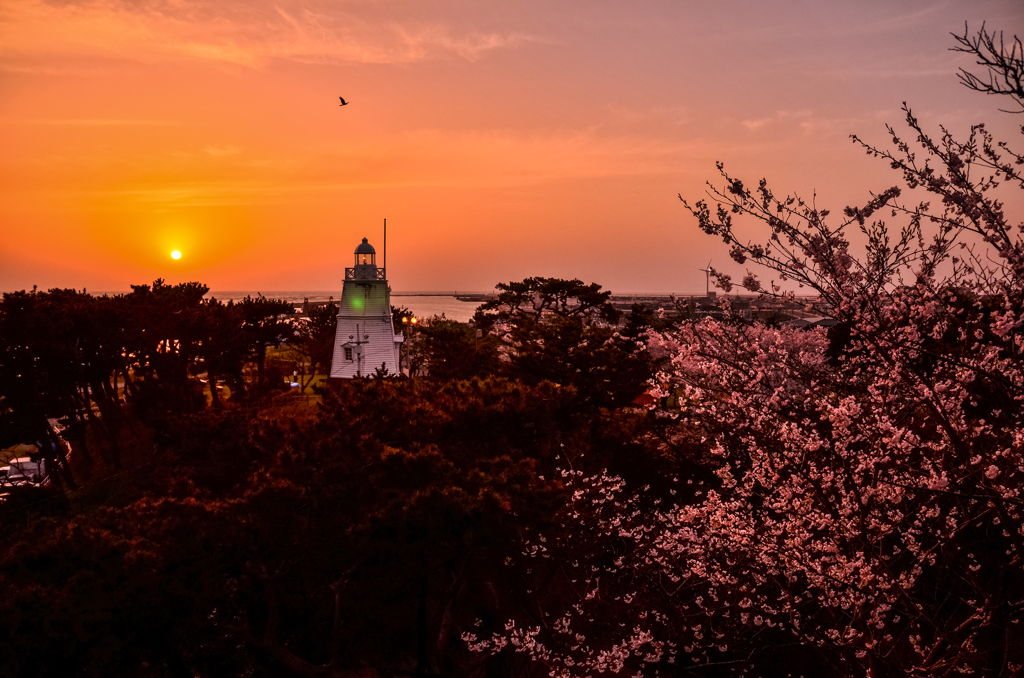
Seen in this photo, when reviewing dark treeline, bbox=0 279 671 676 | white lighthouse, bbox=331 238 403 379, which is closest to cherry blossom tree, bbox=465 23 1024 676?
dark treeline, bbox=0 279 671 676

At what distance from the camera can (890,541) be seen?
10875mm

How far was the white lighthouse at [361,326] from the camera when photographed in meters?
36.0

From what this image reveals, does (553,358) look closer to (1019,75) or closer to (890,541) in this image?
(890,541)

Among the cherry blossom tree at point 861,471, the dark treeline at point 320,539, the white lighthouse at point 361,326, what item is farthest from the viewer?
the white lighthouse at point 361,326

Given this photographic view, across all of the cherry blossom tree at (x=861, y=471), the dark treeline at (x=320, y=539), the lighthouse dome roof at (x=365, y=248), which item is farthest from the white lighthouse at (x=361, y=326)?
the cherry blossom tree at (x=861, y=471)

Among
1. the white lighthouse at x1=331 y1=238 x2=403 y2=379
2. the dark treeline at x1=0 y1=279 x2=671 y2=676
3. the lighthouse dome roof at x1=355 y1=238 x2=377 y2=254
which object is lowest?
the dark treeline at x1=0 y1=279 x2=671 y2=676

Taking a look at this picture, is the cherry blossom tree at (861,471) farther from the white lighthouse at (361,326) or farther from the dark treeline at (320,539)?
the white lighthouse at (361,326)

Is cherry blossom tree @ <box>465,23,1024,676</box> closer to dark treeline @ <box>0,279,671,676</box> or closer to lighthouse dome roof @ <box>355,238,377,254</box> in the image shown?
dark treeline @ <box>0,279,671,676</box>

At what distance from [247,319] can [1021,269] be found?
107 ft

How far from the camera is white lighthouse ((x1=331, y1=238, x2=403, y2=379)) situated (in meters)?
36.0

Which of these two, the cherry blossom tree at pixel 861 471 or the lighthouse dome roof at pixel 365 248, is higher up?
the lighthouse dome roof at pixel 365 248

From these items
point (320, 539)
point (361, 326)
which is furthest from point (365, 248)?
point (320, 539)

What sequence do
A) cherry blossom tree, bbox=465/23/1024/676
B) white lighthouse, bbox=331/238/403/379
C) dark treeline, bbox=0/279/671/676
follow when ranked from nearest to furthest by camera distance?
cherry blossom tree, bbox=465/23/1024/676
dark treeline, bbox=0/279/671/676
white lighthouse, bbox=331/238/403/379

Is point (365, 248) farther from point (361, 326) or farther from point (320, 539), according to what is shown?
point (320, 539)
